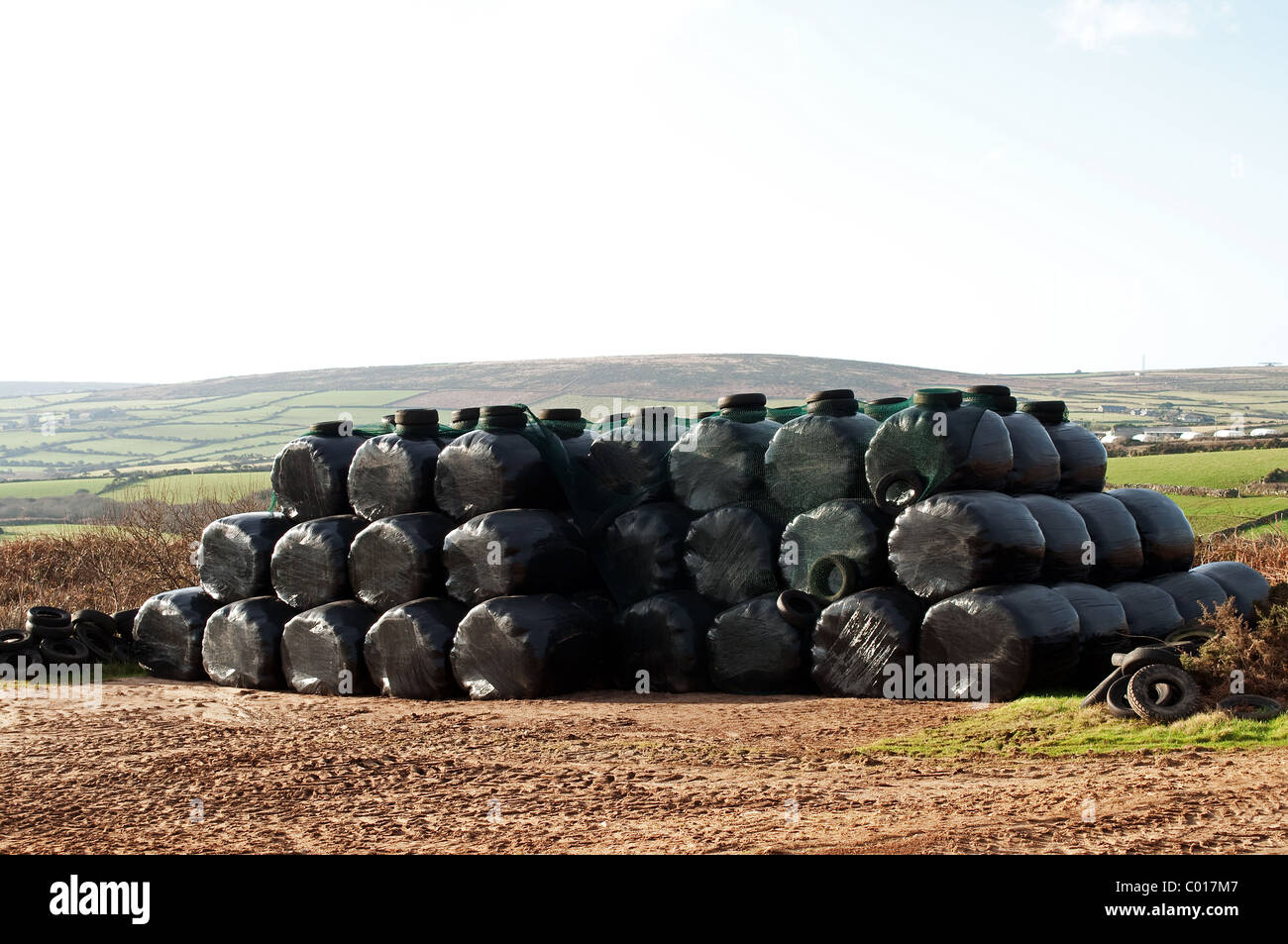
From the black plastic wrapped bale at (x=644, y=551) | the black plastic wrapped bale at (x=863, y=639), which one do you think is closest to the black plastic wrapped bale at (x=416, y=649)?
the black plastic wrapped bale at (x=644, y=551)

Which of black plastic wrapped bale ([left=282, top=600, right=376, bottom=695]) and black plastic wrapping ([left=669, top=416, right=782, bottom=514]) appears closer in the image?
black plastic wrapping ([left=669, top=416, right=782, bottom=514])

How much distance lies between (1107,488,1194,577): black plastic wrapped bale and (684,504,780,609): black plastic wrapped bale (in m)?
3.43

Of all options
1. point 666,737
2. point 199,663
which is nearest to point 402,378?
point 199,663

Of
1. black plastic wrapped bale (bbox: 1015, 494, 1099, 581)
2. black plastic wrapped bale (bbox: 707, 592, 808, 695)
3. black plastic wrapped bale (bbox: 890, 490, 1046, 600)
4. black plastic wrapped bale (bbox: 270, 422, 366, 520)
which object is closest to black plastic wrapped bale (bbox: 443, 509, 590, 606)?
black plastic wrapped bale (bbox: 707, 592, 808, 695)

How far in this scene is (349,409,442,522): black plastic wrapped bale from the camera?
35.7ft

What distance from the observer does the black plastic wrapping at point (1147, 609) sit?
955cm

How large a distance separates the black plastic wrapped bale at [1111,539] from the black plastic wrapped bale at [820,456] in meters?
1.96

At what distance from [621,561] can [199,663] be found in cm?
479

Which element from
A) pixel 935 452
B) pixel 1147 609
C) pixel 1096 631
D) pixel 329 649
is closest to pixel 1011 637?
pixel 1096 631

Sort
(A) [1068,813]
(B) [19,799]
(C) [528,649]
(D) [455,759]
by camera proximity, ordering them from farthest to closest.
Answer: (C) [528,649]
(D) [455,759]
(B) [19,799]
(A) [1068,813]

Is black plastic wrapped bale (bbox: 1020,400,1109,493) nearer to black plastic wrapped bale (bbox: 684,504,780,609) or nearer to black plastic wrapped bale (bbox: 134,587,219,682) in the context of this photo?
black plastic wrapped bale (bbox: 684,504,780,609)

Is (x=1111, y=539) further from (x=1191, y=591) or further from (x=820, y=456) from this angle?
(x=820, y=456)
